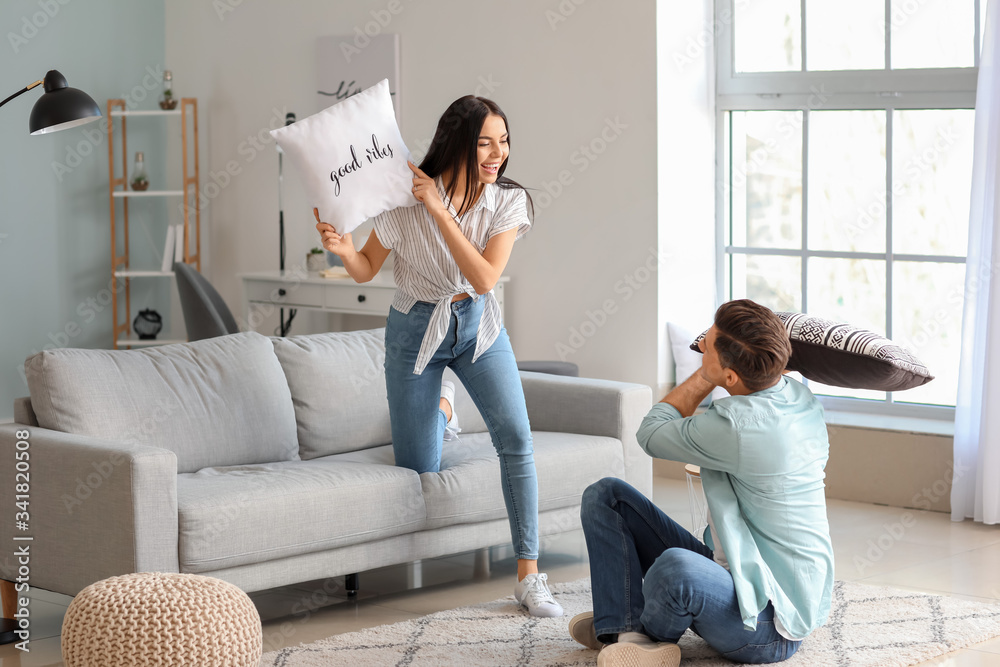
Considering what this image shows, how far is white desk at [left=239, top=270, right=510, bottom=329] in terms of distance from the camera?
5262 mm

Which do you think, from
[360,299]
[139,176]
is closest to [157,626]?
[360,299]

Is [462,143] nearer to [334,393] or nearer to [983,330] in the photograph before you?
[334,393]

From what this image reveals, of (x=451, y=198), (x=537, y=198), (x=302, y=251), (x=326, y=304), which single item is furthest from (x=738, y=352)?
(x=302, y=251)

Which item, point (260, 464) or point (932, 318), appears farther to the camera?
point (932, 318)

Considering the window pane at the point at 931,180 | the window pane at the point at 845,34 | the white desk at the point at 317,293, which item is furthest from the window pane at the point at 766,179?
the white desk at the point at 317,293

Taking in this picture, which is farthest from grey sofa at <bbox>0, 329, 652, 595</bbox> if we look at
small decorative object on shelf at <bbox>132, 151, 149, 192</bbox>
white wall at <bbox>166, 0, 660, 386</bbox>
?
small decorative object on shelf at <bbox>132, 151, 149, 192</bbox>

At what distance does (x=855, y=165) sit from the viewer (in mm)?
4762

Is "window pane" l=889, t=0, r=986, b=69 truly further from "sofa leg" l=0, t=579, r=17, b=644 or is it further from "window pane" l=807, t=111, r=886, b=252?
"sofa leg" l=0, t=579, r=17, b=644

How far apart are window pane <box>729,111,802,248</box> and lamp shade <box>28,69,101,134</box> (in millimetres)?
2724

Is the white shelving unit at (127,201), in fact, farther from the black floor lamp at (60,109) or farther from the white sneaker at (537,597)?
the white sneaker at (537,597)

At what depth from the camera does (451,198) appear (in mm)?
3035

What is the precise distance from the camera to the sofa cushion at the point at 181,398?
3096mm

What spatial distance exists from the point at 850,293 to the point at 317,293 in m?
2.34

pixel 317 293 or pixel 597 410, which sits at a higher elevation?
pixel 317 293
